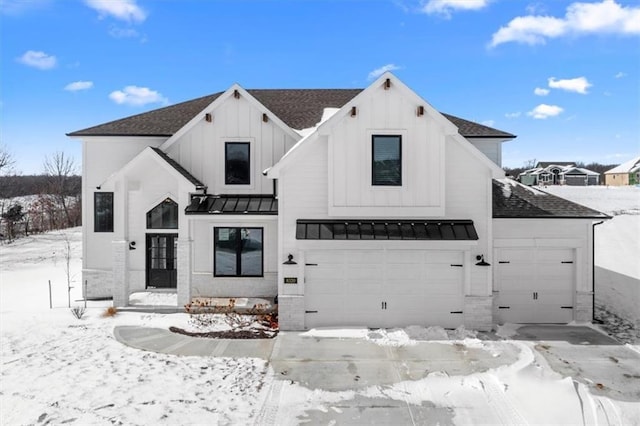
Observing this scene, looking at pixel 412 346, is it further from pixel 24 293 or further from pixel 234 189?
pixel 24 293

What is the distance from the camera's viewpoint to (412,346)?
10.4 metres

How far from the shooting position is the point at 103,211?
15555mm

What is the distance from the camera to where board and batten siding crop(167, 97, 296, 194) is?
14625 mm

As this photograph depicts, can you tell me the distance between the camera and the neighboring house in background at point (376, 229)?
11609 millimetres

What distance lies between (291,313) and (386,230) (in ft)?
12.6

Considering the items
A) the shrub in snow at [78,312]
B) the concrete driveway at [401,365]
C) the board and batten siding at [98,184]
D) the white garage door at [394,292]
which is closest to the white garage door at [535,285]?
the concrete driveway at [401,365]

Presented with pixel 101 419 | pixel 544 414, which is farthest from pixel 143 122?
pixel 544 414

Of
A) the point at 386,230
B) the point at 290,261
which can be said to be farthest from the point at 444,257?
the point at 290,261

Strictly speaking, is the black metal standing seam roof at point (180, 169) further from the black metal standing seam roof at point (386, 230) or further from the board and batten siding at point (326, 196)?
the black metal standing seam roof at point (386, 230)

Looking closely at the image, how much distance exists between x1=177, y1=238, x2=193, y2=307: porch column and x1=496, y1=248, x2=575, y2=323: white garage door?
406 inches

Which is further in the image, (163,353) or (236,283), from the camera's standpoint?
(236,283)

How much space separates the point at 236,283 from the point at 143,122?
807 cm

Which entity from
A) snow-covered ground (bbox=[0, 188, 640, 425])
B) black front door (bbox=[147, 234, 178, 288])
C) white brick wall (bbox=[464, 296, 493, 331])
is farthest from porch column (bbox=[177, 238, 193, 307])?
white brick wall (bbox=[464, 296, 493, 331])

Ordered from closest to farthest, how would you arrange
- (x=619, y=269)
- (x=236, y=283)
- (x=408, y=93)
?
1. (x=408, y=93)
2. (x=236, y=283)
3. (x=619, y=269)
